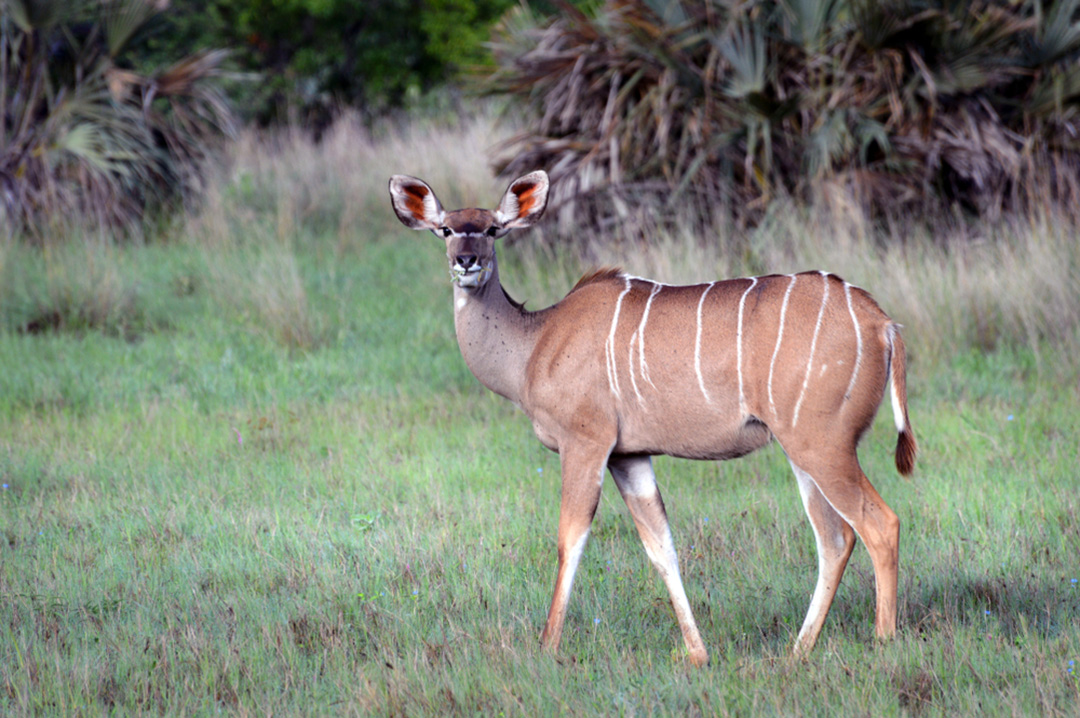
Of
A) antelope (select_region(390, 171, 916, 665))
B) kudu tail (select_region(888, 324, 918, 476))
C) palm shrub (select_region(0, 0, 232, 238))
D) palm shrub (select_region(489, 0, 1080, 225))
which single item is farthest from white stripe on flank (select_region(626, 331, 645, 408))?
palm shrub (select_region(0, 0, 232, 238))

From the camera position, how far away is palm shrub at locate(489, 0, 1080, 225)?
9.85 m

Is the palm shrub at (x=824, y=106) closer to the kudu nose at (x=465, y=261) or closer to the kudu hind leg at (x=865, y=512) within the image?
the kudu nose at (x=465, y=261)

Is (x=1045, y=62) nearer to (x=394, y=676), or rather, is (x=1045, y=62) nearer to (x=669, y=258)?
(x=669, y=258)

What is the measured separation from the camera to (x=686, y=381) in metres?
3.96

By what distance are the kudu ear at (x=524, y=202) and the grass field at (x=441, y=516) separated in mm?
1419

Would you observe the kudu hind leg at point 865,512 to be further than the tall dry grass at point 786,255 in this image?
No

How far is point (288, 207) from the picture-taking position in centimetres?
1296

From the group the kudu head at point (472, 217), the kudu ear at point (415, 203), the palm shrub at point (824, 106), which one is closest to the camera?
the kudu head at point (472, 217)

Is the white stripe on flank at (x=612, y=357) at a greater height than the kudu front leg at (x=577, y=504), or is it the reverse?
the white stripe on flank at (x=612, y=357)

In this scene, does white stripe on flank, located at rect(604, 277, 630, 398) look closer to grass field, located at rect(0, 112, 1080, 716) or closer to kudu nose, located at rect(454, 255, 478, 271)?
kudu nose, located at rect(454, 255, 478, 271)

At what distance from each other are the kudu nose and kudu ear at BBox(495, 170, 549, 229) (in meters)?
0.32

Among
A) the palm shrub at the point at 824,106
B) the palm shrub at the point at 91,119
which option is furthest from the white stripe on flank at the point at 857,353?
the palm shrub at the point at 91,119

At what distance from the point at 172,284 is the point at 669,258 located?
4486 millimetres

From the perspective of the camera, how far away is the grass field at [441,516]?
3725 mm
